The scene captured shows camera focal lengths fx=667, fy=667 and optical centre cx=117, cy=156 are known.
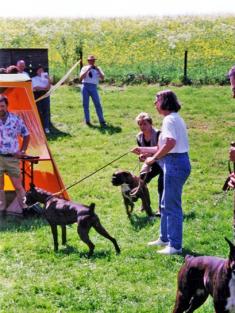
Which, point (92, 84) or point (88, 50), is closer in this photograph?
point (92, 84)

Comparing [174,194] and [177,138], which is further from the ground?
[177,138]

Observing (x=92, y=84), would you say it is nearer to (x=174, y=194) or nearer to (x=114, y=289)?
(x=174, y=194)

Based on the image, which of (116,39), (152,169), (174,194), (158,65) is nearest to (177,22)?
(116,39)

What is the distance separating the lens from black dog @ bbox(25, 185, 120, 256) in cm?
692

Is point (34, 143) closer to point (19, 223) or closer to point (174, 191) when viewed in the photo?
point (19, 223)

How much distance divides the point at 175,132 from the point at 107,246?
5.18 ft

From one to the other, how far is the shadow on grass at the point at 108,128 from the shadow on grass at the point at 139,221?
6.43 meters

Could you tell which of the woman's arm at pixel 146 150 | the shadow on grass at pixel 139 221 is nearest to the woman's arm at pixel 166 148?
the woman's arm at pixel 146 150

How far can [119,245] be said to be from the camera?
738 cm

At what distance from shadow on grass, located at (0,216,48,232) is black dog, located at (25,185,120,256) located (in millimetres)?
605

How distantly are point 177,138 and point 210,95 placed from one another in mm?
13136

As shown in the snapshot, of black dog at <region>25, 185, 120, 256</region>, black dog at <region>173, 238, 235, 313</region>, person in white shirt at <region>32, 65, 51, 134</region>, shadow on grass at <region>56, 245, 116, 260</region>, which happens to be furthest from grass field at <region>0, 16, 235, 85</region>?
black dog at <region>173, 238, 235, 313</region>

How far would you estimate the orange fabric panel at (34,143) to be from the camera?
363 inches

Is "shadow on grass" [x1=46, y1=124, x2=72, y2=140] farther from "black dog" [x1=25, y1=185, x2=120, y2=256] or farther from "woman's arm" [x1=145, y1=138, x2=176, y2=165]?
"woman's arm" [x1=145, y1=138, x2=176, y2=165]
